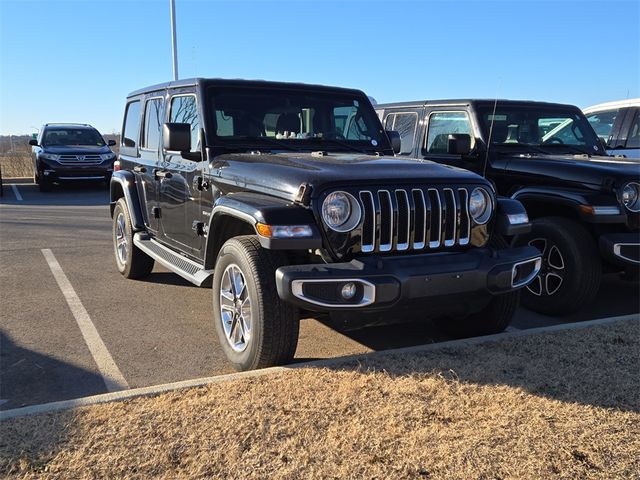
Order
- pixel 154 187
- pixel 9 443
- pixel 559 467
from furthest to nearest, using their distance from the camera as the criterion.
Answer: pixel 154 187 → pixel 9 443 → pixel 559 467

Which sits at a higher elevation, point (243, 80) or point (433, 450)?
point (243, 80)

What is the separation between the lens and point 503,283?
11.8 feet

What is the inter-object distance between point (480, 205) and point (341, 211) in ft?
3.29

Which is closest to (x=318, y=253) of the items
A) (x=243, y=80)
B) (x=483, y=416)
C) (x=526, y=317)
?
(x=483, y=416)

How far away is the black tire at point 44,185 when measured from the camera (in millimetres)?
15726

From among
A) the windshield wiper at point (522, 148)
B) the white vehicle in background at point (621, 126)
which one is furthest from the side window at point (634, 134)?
the windshield wiper at point (522, 148)

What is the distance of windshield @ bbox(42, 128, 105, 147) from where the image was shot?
53.1ft

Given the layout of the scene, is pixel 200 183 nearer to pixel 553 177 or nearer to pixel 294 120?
pixel 294 120

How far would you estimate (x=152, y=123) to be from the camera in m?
5.87

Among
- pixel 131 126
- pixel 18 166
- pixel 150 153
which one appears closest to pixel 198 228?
pixel 150 153

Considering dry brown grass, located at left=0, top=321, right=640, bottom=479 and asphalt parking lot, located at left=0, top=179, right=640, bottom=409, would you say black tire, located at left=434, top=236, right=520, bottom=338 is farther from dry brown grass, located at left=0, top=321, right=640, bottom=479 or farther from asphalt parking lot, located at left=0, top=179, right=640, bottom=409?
dry brown grass, located at left=0, top=321, right=640, bottom=479

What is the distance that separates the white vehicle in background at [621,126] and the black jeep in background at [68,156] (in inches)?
488

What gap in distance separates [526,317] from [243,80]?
10.4ft

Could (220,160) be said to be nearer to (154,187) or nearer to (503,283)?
(154,187)
